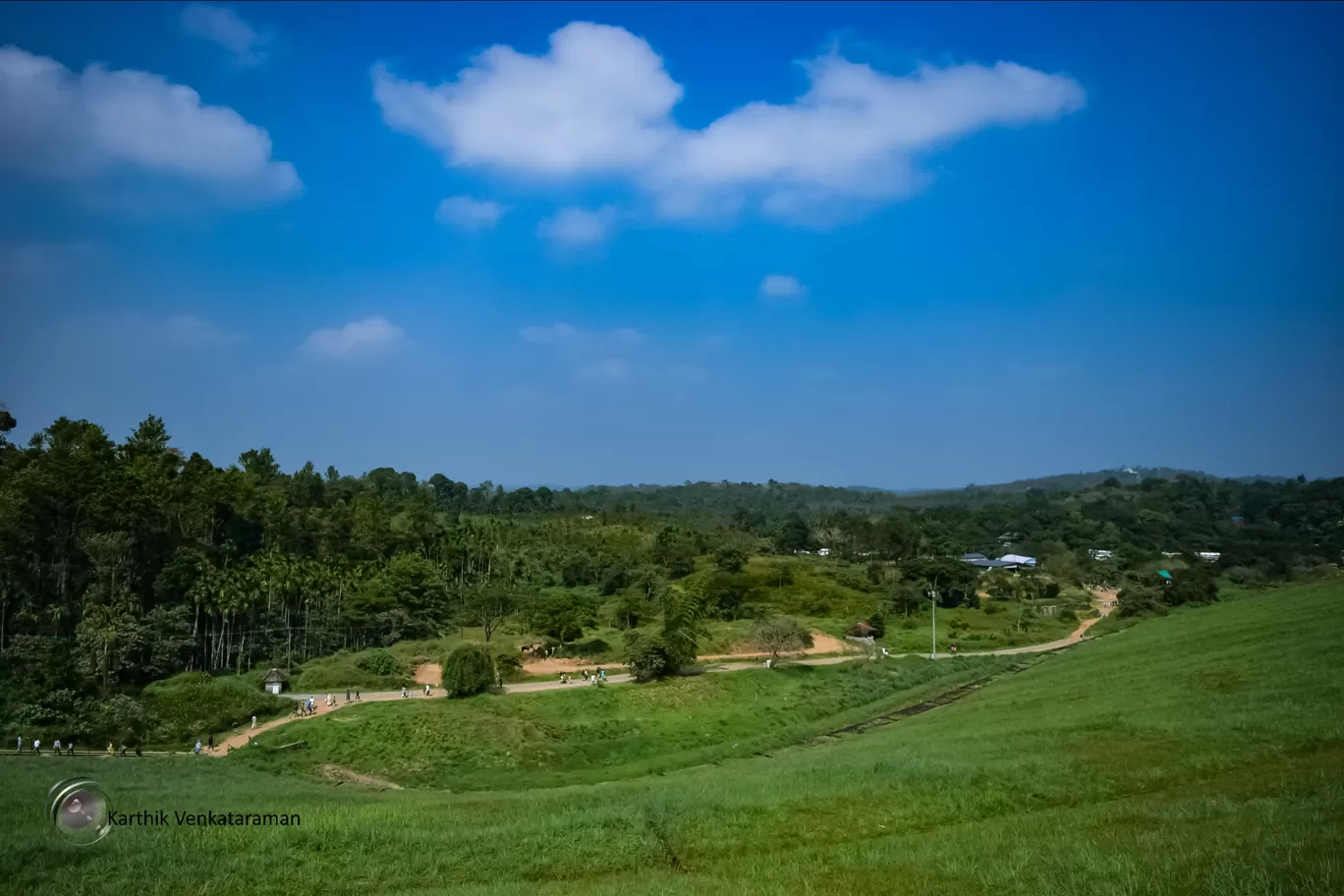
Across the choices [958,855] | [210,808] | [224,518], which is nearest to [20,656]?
[224,518]

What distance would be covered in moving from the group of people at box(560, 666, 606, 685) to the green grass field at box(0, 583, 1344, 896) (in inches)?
854

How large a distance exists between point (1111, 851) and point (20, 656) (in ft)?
154

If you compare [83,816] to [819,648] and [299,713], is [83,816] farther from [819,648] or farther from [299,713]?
[819,648]

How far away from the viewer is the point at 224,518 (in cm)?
6016

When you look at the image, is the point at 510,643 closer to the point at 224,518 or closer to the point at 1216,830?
the point at 224,518

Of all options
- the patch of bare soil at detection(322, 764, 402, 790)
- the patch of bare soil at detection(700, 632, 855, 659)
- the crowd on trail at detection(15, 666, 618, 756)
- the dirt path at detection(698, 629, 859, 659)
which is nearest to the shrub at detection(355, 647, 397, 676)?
the crowd on trail at detection(15, 666, 618, 756)

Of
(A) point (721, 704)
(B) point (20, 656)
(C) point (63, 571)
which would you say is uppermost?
(C) point (63, 571)

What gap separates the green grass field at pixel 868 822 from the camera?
11.4 metres

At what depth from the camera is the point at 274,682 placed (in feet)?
149

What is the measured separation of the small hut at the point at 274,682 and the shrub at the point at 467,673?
32.6 feet

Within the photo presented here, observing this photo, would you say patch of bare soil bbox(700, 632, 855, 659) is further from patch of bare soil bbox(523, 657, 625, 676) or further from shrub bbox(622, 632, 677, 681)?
shrub bbox(622, 632, 677, 681)

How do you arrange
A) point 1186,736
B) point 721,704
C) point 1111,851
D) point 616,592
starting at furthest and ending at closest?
point 616,592
point 721,704
point 1186,736
point 1111,851

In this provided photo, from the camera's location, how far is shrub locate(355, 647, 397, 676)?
162 ft

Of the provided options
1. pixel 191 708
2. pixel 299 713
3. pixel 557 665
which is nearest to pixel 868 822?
pixel 299 713
